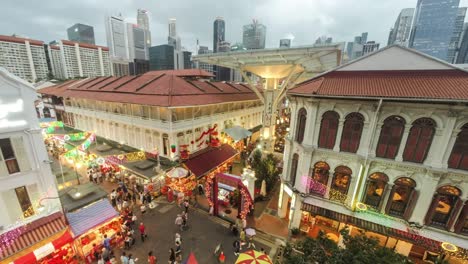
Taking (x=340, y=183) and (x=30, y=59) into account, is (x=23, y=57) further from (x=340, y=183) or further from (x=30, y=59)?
(x=340, y=183)

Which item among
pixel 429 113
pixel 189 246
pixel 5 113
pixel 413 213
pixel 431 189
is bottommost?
pixel 189 246

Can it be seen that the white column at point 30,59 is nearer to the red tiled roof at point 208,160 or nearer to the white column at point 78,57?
the white column at point 78,57

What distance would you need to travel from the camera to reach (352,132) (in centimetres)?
1214

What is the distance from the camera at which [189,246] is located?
44.6ft

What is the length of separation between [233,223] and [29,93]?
1585 centimetres

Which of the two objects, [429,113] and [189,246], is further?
[189,246]

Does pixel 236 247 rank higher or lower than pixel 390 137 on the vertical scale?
lower

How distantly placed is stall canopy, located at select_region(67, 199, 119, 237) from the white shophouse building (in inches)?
49.3

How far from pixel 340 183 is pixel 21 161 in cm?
1964

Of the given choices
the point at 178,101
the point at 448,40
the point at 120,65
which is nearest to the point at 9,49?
the point at 120,65

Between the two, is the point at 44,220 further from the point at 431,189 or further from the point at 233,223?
the point at 431,189

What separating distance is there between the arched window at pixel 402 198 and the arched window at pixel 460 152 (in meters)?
2.10

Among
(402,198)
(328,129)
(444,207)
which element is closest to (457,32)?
(444,207)

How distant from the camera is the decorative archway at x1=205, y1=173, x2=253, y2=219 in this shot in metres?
14.7
